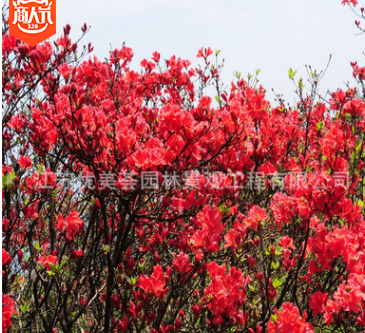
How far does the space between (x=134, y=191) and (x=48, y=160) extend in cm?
192

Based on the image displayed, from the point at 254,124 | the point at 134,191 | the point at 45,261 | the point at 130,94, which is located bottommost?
the point at 45,261

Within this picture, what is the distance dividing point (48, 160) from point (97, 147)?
5.65 feet

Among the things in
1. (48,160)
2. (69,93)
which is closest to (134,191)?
(69,93)

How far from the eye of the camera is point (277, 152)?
3.48 m

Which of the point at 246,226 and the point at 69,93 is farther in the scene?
the point at 246,226

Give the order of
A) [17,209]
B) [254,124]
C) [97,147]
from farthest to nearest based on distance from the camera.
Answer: [254,124] → [17,209] → [97,147]

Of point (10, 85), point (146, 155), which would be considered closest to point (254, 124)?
point (146, 155)

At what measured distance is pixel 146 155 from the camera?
7.48 feet

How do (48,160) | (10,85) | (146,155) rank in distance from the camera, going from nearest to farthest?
(146,155) < (48,160) < (10,85)

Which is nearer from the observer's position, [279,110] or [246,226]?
[246,226]

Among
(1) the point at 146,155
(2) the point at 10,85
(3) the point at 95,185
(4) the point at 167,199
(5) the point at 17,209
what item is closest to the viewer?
(1) the point at 146,155

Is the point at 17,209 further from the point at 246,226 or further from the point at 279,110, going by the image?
the point at 279,110

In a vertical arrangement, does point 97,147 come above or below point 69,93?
below

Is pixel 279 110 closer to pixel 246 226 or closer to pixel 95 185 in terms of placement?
pixel 246 226
